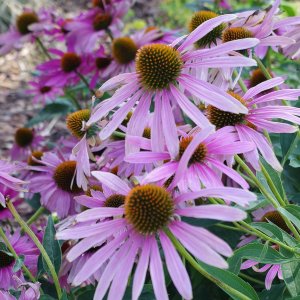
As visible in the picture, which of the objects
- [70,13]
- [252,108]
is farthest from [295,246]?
[70,13]

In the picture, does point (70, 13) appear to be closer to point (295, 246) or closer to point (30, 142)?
point (30, 142)

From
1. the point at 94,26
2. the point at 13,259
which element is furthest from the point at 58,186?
the point at 94,26

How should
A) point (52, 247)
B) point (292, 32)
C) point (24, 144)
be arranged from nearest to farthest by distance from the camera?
point (52, 247), point (292, 32), point (24, 144)

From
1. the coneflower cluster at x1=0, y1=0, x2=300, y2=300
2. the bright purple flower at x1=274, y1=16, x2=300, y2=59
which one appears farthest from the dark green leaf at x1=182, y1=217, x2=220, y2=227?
the bright purple flower at x1=274, y1=16, x2=300, y2=59

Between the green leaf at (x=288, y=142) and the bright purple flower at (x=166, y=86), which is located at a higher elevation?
the bright purple flower at (x=166, y=86)

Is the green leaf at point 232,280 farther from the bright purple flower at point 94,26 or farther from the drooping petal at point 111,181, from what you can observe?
the bright purple flower at point 94,26

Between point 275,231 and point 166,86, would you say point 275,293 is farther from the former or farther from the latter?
point 166,86

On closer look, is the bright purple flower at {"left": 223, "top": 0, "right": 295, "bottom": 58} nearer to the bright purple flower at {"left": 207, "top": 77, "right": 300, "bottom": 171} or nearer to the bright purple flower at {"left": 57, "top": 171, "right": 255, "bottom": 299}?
the bright purple flower at {"left": 207, "top": 77, "right": 300, "bottom": 171}

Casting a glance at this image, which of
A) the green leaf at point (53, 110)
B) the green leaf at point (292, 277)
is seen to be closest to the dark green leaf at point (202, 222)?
the green leaf at point (292, 277)
